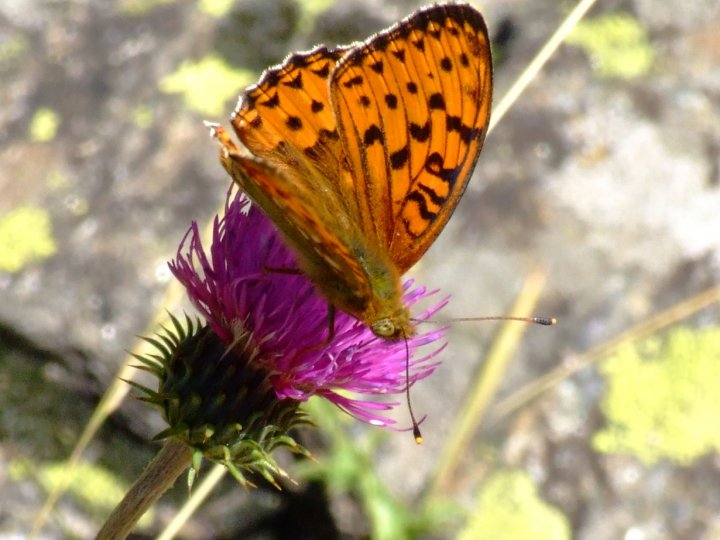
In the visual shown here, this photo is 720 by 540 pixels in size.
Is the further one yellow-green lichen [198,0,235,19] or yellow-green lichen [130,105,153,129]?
yellow-green lichen [198,0,235,19]

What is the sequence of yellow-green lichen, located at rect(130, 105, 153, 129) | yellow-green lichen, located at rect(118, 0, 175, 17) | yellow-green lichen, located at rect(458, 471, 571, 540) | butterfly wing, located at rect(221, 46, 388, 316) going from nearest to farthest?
1. butterfly wing, located at rect(221, 46, 388, 316)
2. yellow-green lichen, located at rect(458, 471, 571, 540)
3. yellow-green lichen, located at rect(130, 105, 153, 129)
4. yellow-green lichen, located at rect(118, 0, 175, 17)

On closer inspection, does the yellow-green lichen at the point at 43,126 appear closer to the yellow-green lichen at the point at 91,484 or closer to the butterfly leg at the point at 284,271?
the yellow-green lichen at the point at 91,484

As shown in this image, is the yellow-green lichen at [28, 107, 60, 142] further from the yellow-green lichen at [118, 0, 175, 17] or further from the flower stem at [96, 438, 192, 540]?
the flower stem at [96, 438, 192, 540]

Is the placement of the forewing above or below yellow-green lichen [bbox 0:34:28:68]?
below

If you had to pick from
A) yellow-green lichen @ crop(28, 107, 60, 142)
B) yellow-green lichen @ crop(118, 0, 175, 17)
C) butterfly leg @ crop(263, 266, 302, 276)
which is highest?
yellow-green lichen @ crop(118, 0, 175, 17)

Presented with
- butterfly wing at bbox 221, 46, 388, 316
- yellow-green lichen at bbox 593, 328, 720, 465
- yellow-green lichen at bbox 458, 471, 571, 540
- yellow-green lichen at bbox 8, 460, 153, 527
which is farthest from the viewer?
yellow-green lichen at bbox 8, 460, 153, 527

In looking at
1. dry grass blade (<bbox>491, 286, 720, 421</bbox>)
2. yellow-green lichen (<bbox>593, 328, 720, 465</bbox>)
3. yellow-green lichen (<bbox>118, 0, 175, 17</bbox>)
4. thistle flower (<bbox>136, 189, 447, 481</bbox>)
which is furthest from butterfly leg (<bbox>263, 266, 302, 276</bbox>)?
yellow-green lichen (<bbox>118, 0, 175, 17</bbox>)

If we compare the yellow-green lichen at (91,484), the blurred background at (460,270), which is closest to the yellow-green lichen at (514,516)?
the blurred background at (460,270)

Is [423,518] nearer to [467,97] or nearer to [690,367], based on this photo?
[690,367]

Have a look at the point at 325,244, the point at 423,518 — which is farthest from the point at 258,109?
the point at 423,518
